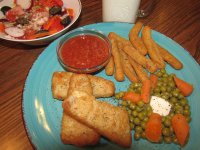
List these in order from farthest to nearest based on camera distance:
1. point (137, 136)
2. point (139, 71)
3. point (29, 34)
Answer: point (29, 34), point (139, 71), point (137, 136)

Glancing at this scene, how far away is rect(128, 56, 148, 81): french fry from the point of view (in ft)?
6.92

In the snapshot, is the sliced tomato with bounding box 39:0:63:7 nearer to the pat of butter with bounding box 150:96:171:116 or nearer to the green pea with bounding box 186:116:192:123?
the pat of butter with bounding box 150:96:171:116

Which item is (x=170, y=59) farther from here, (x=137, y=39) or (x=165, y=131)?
(x=165, y=131)

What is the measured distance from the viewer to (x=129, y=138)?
5.76ft

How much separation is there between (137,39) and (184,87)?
2.06ft

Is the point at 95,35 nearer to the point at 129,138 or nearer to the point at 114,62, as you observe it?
the point at 114,62

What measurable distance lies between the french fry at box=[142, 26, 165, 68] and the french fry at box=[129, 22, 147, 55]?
4 cm

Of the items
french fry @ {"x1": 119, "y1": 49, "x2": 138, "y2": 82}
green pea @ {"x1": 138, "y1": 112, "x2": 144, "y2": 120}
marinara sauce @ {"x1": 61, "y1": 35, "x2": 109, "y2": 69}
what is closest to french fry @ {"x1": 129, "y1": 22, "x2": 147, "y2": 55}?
french fry @ {"x1": 119, "y1": 49, "x2": 138, "y2": 82}

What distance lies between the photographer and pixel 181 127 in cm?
182

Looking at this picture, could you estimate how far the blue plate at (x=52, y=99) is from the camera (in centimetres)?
180

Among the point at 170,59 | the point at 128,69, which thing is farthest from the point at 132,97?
the point at 170,59

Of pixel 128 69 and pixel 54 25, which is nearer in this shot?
pixel 128 69

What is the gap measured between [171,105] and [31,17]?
1.67 m

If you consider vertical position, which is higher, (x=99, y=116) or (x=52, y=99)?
(x=99, y=116)
